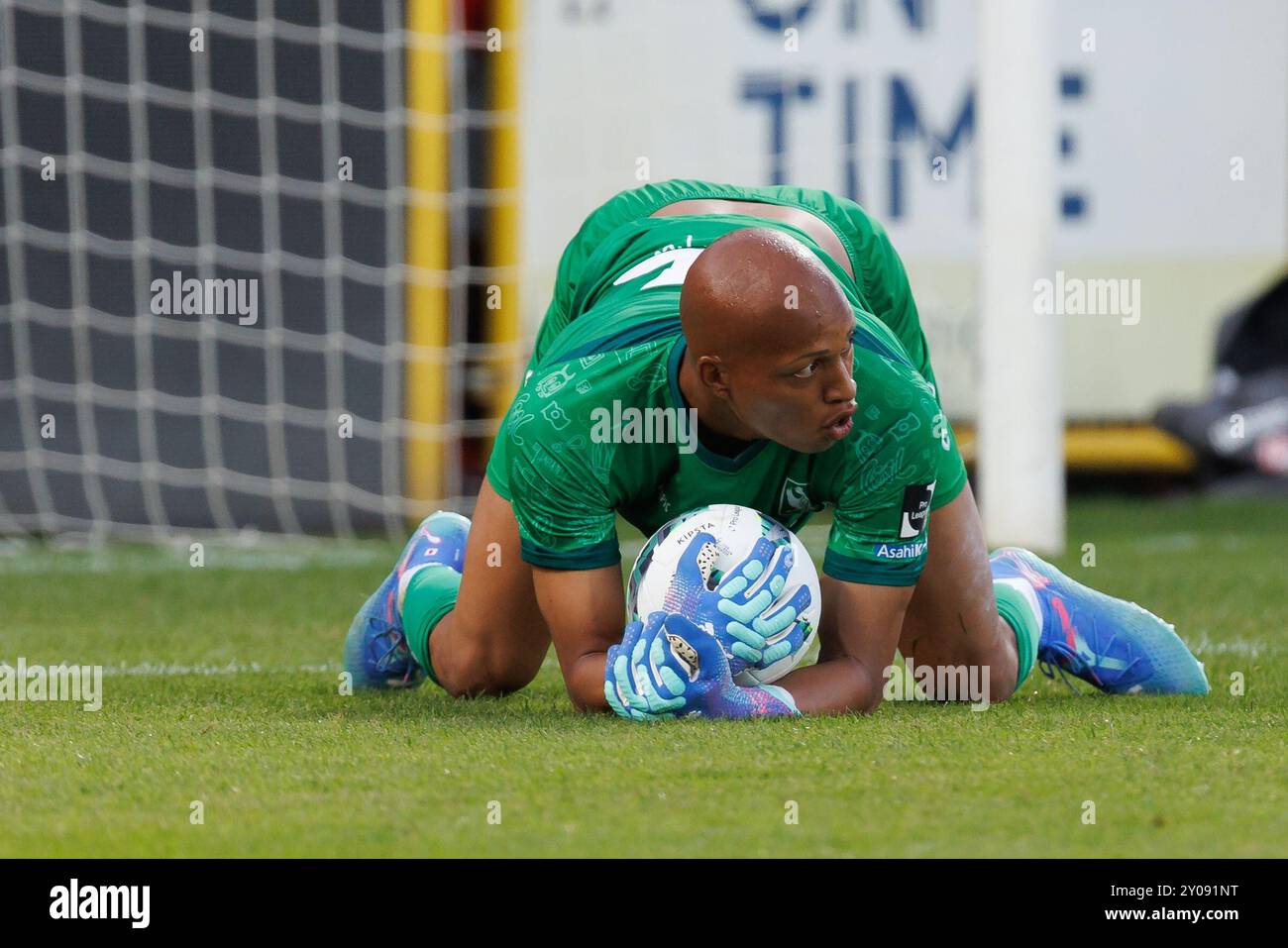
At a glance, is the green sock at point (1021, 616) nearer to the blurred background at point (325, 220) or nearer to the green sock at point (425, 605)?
the green sock at point (425, 605)

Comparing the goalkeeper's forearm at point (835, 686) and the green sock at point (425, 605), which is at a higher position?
the green sock at point (425, 605)

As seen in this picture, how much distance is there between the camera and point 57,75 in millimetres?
7992

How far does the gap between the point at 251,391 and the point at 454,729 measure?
17.0 ft

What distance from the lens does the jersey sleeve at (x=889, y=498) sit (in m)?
3.17

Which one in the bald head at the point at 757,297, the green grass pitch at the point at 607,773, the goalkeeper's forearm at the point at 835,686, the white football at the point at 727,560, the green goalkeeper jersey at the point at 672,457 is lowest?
the green grass pitch at the point at 607,773

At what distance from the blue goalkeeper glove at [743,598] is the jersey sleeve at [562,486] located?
151 millimetres

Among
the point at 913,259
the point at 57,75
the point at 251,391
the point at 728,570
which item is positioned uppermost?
the point at 57,75

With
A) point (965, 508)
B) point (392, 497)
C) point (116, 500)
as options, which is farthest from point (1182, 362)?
point (965, 508)

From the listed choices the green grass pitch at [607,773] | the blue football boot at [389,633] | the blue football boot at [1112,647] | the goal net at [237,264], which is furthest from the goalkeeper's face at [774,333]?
the goal net at [237,264]

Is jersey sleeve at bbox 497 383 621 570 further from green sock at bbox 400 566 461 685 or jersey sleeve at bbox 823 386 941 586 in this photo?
green sock at bbox 400 566 461 685

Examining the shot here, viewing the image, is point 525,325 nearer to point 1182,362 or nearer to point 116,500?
point 116,500

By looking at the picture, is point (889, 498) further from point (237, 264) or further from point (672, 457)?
point (237, 264)
